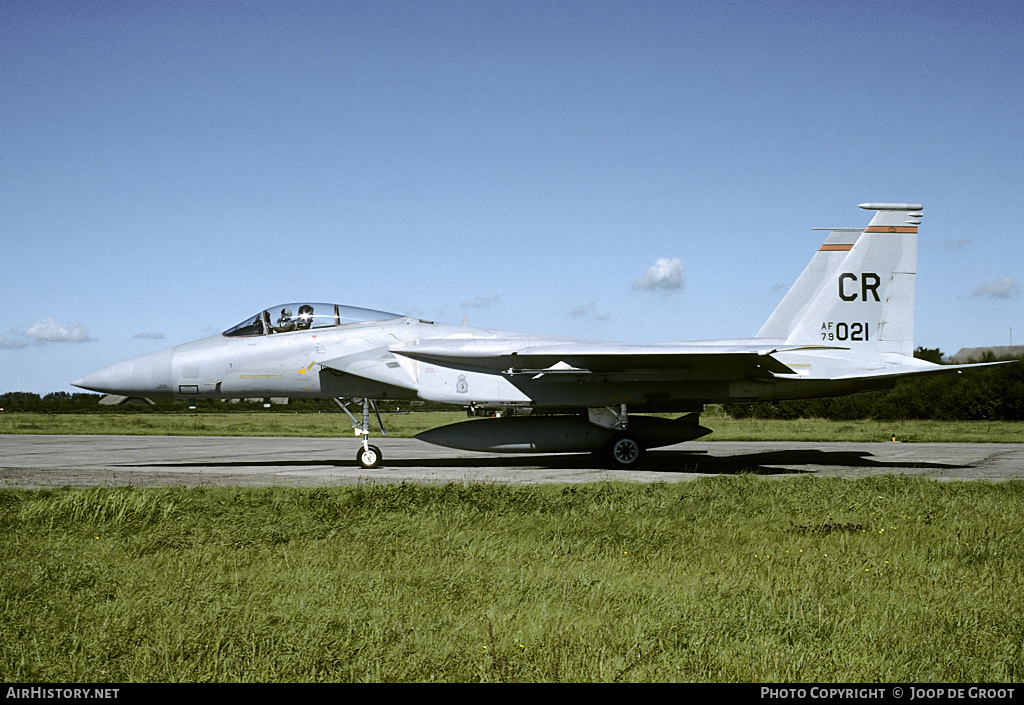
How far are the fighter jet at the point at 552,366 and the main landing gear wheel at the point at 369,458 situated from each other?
0.02 metres

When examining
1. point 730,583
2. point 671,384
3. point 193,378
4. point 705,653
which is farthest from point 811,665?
point 193,378

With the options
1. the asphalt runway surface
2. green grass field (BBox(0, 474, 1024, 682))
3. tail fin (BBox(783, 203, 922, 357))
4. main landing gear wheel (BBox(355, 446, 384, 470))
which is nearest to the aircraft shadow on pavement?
the asphalt runway surface

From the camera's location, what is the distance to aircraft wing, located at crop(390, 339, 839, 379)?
1337 cm

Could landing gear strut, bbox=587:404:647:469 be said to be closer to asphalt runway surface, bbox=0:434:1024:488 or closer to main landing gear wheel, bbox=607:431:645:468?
main landing gear wheel, bbox=607:431:645:468

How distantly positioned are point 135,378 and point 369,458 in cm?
420

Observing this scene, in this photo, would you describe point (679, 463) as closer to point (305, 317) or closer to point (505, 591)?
point (305, 317)

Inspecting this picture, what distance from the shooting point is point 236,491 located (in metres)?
9.20

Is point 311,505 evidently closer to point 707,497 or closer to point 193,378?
point 707,497

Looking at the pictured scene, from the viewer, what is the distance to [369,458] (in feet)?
45.6

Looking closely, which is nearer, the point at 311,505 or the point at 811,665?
the point at 811,665

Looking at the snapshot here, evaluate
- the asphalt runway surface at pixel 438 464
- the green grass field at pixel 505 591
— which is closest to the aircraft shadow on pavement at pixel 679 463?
the asphalt runway surface at pixel 438 464

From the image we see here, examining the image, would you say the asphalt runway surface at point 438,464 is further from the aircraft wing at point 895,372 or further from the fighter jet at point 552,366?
the aircraft wing at point 895,372

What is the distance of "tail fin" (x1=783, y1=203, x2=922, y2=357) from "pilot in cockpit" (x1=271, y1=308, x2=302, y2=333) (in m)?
9.93

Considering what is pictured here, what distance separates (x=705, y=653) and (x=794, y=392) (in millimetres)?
11864
